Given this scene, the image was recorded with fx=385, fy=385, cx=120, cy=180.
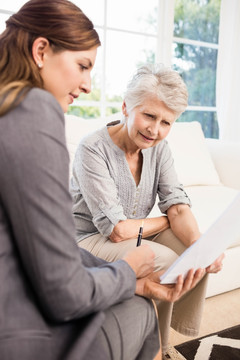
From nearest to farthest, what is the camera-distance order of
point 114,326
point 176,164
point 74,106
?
point 114,326 → point 176,164 → point 74,106

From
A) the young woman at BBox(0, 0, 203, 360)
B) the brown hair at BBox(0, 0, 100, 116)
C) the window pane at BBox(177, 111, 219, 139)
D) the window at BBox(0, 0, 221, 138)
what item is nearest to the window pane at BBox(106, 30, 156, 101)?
the window at BBox(0, 0, 221, 138)

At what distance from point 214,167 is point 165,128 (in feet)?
4.39

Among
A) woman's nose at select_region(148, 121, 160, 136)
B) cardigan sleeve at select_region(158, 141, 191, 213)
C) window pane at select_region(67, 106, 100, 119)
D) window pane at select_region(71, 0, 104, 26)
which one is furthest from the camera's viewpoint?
window pane at select_region(67, 106, 100, 119)

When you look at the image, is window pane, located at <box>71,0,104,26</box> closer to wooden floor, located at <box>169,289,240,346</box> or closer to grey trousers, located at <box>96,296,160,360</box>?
wooden floor, located at <box>169,289,240,346</box>

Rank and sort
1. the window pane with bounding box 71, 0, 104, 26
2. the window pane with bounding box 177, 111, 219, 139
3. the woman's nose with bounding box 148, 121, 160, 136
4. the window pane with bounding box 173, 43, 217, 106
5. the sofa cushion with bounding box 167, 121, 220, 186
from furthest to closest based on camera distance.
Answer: the window pane with bounding box 177, 111, 219, 139 → the window pane with bounding box 173, 43, 217, 106 → the window pane with bounding box 71, 0, 104, 26 → the sofa cushion with bounding box 167, 121, 220, 186 → the woman's nose with bounding box 148, 121, 160, 136

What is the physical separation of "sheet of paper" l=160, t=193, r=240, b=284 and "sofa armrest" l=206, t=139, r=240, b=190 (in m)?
1.70

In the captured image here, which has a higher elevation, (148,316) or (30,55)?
(30,55)

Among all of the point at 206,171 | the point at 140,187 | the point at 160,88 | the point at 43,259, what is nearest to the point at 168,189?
the point at 140,187

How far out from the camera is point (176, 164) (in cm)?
247

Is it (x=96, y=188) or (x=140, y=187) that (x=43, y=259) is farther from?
(x=140, y=187)

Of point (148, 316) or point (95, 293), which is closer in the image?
point (95, 293)

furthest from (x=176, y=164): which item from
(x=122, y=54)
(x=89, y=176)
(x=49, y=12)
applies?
(x=49, y=12)

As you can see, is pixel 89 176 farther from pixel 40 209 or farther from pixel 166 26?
pixel 166 26

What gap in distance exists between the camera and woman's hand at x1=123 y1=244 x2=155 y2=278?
Result: 95 centimetres
